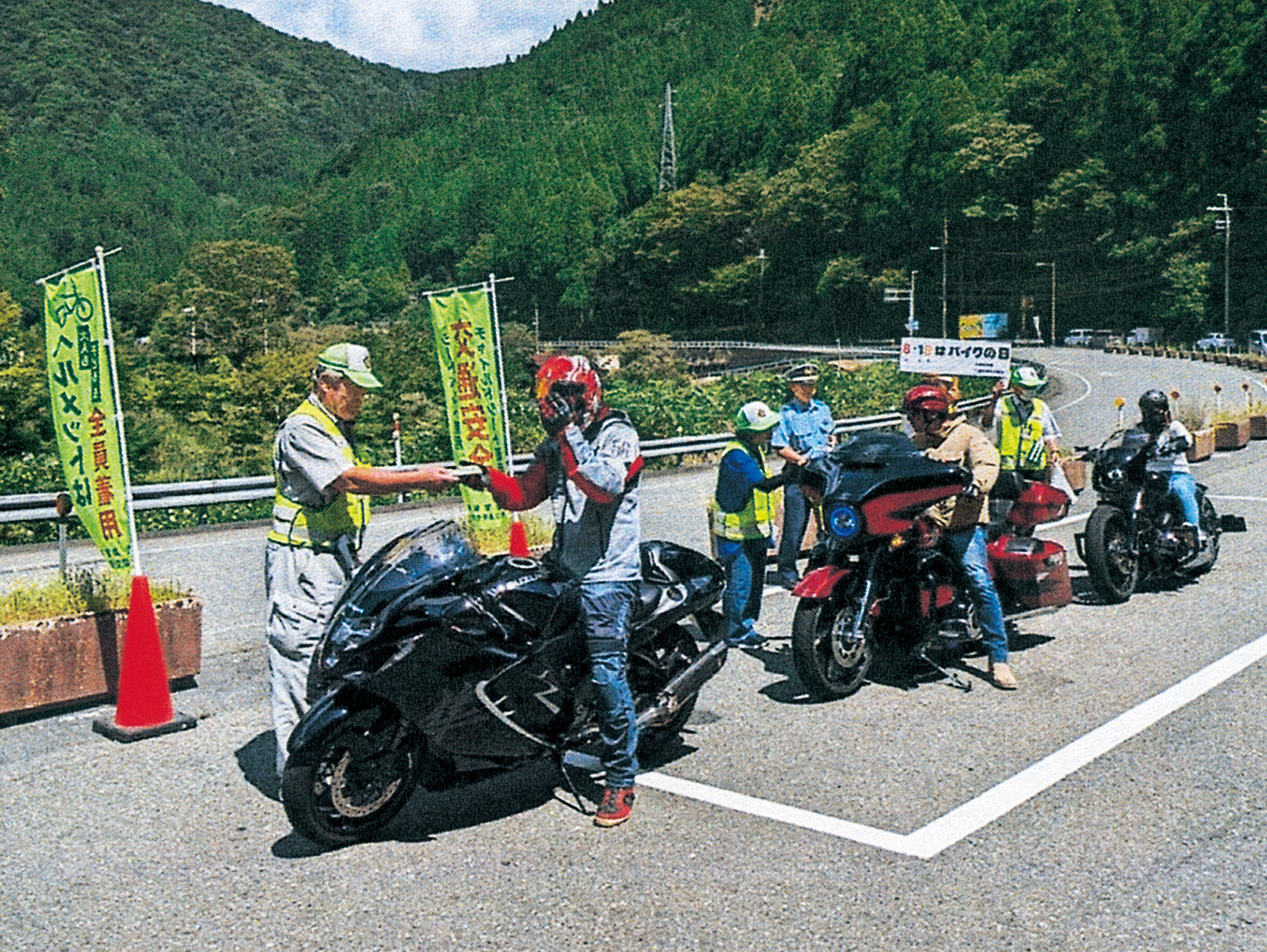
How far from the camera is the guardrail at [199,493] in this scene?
14875 millimetres

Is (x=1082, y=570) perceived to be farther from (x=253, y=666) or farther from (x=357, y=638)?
(x=357, y=638)

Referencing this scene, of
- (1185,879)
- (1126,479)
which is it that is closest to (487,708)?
(1185,879)

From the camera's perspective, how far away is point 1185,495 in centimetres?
1002

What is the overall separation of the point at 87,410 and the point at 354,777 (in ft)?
12.5

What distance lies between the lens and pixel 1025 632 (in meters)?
8.95

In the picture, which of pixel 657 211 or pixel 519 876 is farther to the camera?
pixel 657 211

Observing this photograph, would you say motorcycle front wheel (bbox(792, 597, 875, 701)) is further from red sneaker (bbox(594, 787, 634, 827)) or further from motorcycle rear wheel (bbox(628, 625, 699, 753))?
red sneaker (bbox(594, 787, 634, 827))

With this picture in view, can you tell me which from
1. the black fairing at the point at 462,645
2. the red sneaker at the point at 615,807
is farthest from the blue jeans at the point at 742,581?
the red sneaker at the point at 615,807

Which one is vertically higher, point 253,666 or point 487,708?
point 487,708

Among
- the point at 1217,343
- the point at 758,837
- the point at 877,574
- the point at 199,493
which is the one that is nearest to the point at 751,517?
the point at 877,574

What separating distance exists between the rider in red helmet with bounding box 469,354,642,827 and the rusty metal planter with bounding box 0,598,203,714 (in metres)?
3.05

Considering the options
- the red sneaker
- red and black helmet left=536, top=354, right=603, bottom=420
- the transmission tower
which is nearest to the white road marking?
the red sneaker

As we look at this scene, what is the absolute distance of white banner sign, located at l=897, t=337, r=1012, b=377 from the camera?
11.5m

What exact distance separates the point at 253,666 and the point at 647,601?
149 inches
